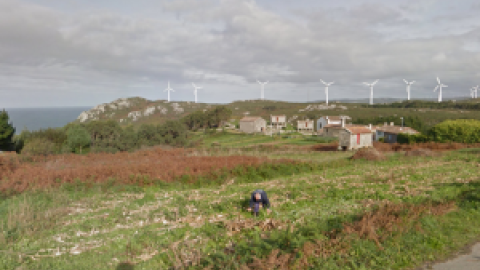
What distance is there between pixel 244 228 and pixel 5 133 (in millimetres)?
61535

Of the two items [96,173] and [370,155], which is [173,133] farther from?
[96,173]

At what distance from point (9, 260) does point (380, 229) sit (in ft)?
35.0

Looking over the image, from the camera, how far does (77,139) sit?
2163 inches

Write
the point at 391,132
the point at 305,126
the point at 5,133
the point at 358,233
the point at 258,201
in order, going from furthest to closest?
the point at 305,126, the point at 391,132, the point at 5,133, the point at 258,201, the point at 358,233

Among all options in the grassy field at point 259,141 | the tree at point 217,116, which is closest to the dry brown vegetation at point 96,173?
the grassy field at point 259,141

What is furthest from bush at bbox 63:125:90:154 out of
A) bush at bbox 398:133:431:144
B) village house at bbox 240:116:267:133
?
bush at bbox 398:133:431:144

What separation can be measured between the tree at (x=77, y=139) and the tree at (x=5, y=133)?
1031 centimetres

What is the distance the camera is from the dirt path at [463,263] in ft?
22.6

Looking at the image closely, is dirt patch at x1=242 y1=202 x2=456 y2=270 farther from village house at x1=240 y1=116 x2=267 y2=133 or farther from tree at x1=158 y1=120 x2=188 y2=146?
village house at x1=240 y1=116 x2=267 y2=133

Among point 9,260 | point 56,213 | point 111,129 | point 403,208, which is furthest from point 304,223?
point 111,129

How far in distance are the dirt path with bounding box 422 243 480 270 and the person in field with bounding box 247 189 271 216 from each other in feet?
18.6

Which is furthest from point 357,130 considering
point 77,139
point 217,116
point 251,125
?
point 217,116

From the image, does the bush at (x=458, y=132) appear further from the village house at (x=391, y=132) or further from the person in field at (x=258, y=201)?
the person in field at (x=258, y=201)

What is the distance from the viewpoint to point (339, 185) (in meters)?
16.3
